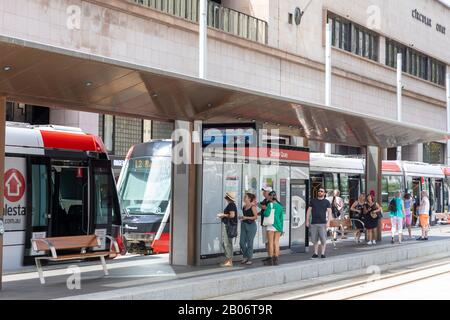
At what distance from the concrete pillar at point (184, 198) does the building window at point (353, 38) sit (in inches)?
1082

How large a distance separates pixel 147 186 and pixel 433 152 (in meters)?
41.8

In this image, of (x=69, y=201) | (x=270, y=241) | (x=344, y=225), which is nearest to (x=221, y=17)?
(x=344, y=225)

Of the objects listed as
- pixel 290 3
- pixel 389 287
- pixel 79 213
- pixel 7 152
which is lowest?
pixel 389 287

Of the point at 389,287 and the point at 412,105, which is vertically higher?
the point at 412,105

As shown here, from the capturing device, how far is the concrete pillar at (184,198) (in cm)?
1526

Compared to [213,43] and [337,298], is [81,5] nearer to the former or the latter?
[213,43]

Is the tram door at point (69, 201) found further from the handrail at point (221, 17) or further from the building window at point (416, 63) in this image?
the building window at point (416, 63)

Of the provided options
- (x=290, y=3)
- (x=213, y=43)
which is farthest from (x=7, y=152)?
(x=290, y=3)

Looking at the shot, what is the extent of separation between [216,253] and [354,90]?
2908 centimetres

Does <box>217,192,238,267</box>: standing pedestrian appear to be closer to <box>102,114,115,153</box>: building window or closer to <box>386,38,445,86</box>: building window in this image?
<box>102,114,115,153</box>: building window

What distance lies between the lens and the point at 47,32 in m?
25.2

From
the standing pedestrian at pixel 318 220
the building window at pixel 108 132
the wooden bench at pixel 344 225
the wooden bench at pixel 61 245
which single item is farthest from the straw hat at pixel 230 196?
the building window at pixel 108 132

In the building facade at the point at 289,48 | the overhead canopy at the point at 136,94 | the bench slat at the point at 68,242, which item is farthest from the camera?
the building facade at the point at 289,48

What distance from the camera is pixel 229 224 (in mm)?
15359
